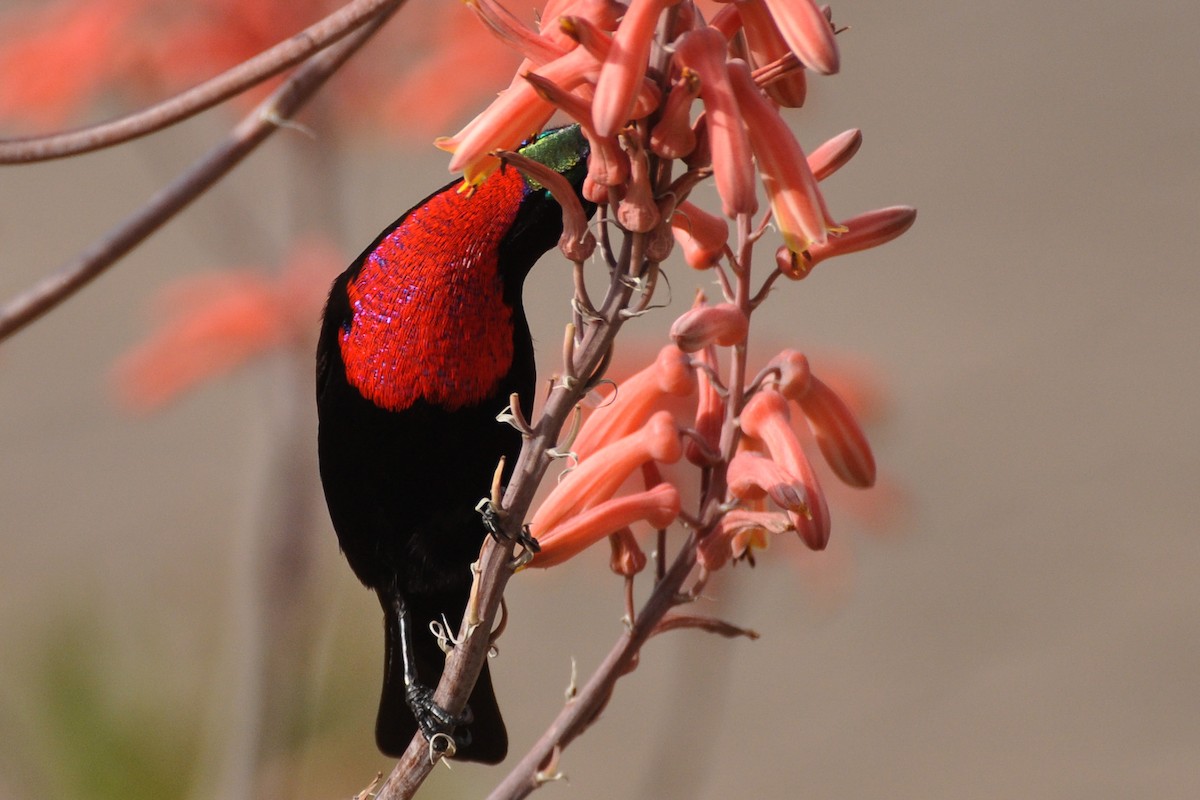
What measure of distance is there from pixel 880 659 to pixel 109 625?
3.81 meters

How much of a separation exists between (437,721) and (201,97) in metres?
0.52

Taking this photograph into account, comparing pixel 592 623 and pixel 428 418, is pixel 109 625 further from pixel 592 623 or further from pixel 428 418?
pixel 592 623

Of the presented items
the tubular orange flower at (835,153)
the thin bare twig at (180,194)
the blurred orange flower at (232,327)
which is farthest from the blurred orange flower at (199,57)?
the tubular orange flower at (835,153)

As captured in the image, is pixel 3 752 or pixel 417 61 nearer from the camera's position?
pixel 417 61

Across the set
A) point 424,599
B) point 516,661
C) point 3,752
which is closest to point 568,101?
point 424,599

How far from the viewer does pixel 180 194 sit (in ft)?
3.87

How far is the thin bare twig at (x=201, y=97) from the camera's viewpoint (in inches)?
38.6

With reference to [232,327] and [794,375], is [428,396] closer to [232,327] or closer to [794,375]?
[794,375]

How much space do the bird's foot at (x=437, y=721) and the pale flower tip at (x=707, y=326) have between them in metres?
0.32

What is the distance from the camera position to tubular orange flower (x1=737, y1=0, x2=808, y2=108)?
886 mm

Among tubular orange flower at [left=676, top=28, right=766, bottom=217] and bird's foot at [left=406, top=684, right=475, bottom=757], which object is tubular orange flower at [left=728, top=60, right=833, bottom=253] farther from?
bird's foot at [left=406, top=684, right=475, bottom=757]

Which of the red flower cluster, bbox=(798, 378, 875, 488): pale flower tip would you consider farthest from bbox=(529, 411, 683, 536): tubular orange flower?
bbox=(798, 378, 875, 488): pale flower tip

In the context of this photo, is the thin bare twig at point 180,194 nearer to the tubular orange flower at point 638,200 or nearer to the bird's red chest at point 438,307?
the bird's red chest at point 438,307

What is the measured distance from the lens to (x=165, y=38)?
2.59m
